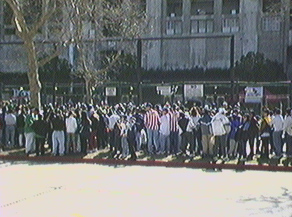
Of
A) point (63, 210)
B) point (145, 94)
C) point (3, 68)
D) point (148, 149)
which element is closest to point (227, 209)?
point (63, 210)

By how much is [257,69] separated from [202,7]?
1214cm

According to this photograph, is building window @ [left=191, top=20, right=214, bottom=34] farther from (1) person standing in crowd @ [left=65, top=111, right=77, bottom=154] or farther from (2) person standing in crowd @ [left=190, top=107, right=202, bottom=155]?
(1) person standing in crowd @ [left=65, top=111, right=77, bottom=154]

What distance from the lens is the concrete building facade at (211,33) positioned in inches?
1718

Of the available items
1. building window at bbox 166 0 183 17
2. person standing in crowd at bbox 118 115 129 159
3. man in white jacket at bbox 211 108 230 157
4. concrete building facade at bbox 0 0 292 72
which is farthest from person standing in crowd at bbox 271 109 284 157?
building window at bbox 166 0 183 17

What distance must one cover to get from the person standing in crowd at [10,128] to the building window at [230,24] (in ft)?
104

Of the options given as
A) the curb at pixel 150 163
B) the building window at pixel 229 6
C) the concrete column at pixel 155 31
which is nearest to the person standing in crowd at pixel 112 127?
the curb at pixel 150 163

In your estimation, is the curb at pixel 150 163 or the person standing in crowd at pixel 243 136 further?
the person standing in crowd at pixel 243 136

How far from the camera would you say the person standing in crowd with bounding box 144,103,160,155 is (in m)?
16.8

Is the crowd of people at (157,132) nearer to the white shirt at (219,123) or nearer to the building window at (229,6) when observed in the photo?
the white shirt at (219,123)

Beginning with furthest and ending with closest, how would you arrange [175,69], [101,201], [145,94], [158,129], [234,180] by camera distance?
[175,69] → [145,94] → [158,129] → [234,180] → [101,201]

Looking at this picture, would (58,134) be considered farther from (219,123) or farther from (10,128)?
(219,123)

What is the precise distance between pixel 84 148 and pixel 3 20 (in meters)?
37.1

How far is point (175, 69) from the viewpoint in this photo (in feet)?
Result: 145

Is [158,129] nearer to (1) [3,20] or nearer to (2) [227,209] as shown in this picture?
(2) [227,209]
